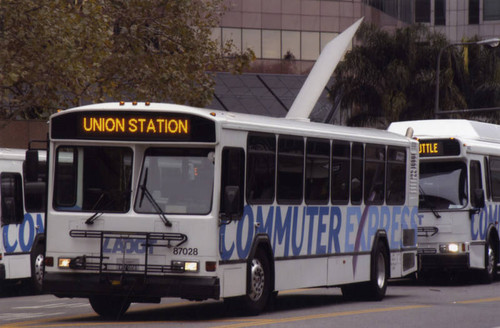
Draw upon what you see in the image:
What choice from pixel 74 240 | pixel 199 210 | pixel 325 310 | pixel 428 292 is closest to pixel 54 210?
pixel 74 240

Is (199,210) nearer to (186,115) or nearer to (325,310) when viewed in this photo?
(186,115)

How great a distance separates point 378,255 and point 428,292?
2.23m

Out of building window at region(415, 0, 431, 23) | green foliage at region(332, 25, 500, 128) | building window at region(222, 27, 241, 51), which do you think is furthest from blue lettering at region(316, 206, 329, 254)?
building window at region(415, 0, 431, 23)

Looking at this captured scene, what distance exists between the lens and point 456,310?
1652 centimetres

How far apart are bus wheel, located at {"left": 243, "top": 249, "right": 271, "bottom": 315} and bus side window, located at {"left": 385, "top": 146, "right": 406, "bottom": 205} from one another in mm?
4646

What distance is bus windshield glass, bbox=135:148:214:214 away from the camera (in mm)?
14266

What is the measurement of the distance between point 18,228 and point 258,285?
6.92 meters

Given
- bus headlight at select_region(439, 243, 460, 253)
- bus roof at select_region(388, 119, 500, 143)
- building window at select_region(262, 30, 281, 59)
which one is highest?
building window at select_region(262, 30, 281, 59)

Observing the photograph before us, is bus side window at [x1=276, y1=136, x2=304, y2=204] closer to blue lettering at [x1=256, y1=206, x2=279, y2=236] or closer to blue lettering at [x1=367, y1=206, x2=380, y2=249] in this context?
blue lettering at [x1=256, y1=206, x2=279, y2=236]

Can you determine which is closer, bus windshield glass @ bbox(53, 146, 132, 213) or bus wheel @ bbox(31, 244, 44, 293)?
bus windshield glass @ bbox(53, 146, 132, 213)

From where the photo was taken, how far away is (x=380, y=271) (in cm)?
1930

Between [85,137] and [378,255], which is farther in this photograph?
[378,255]

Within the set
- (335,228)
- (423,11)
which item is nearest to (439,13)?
(423,11)

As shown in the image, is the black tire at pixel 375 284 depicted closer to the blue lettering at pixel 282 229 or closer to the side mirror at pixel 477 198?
the blue lettering at pixel 282 229
